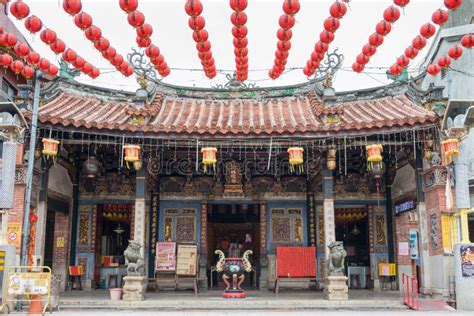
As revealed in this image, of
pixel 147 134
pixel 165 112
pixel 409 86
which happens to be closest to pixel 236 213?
pixel 165 112

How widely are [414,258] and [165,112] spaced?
8065 millimetres

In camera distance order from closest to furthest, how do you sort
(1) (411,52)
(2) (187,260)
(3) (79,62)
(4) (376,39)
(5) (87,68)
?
(4) (376,39)
(1) (411,52)
(3) (79,62)
(5) (87,68)
(2) (187,260)

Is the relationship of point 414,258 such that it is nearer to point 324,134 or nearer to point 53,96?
point 324,134

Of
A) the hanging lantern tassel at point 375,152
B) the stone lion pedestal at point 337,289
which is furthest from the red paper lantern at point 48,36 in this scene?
the stone lion pedestal at point 337,289

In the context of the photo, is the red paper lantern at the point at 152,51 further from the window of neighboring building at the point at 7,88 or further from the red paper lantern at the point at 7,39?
the window of neighboring building at the point at 7,88

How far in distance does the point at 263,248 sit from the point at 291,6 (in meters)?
8.42

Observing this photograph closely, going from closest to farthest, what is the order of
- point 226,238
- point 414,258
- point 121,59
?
point 121,59
point 414,258
point 226,238

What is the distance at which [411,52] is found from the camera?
367 inches

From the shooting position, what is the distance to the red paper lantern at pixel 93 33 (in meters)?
8.30

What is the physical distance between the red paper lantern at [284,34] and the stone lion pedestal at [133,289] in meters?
6.12

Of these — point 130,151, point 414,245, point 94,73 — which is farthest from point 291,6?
point 414,245

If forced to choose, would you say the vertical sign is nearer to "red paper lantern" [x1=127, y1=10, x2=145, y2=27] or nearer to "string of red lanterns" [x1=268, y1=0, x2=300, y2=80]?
"string of red lanterns" [x1=268, y1=0, x2=300, y2=80]

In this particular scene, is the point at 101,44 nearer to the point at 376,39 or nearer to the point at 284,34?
the point at 284,34

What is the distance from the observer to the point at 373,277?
14.4 m
